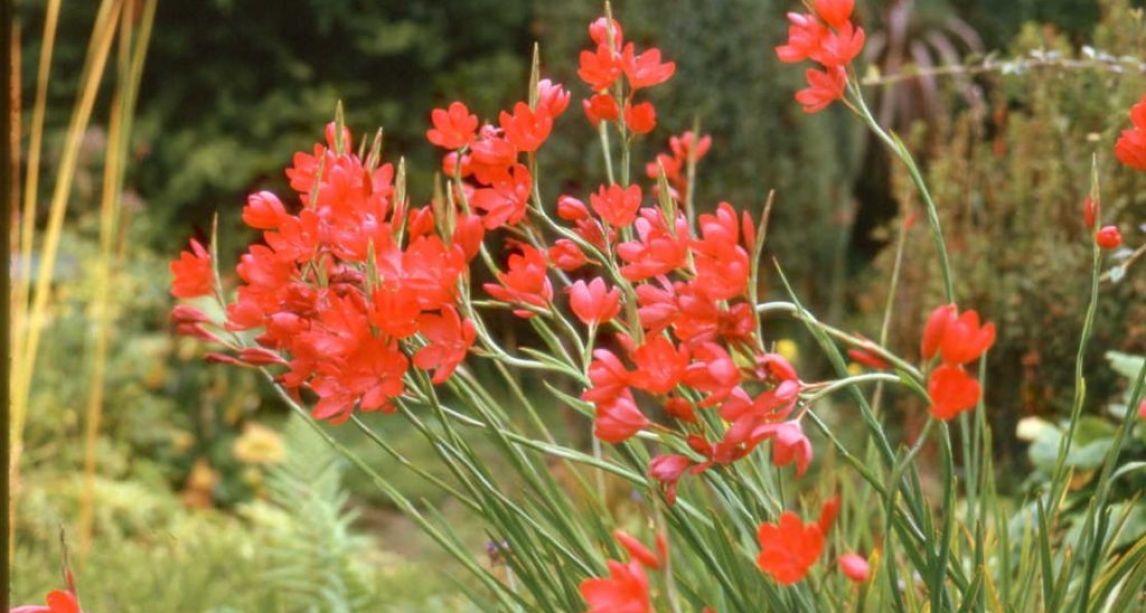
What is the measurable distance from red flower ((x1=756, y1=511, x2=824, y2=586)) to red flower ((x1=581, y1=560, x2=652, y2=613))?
73 mm

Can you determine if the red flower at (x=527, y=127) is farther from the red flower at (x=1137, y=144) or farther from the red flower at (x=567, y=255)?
the red flower at (x=1137, y=144)

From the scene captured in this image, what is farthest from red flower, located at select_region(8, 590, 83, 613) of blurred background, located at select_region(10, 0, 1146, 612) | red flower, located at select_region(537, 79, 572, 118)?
blurred background, located at select_region(10, 0, 1146, 612)

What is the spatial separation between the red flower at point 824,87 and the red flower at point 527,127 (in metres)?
0.22

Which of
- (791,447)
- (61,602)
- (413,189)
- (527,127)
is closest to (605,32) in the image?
(527,127)

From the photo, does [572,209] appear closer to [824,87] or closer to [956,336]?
[824,87]

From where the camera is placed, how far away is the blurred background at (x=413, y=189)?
9.76 feet

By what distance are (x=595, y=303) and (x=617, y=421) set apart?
16 centimetres

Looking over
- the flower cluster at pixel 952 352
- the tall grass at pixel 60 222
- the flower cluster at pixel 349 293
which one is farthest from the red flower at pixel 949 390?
the tall grass at pixel 60 222

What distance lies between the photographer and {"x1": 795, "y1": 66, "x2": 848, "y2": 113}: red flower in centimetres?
132

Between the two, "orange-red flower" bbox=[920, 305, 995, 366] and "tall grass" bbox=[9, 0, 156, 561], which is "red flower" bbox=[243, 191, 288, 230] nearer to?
"orange-red flower" bbox=[920, 305, 995, 366]

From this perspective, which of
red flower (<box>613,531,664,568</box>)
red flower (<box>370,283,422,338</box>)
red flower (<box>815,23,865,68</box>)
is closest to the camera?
red flower (<box>613,531,664,568</box>)

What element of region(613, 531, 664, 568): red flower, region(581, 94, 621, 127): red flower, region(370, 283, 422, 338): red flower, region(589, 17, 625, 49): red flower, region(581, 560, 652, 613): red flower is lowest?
region(581, 560, 652, 613): red flower

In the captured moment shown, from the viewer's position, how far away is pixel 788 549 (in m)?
0.93

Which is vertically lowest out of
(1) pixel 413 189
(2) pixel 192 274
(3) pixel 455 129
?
(1) pixel 413 189
